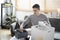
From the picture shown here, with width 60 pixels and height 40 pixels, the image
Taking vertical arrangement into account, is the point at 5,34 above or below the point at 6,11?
below

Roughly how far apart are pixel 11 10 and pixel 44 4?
1.44 meters

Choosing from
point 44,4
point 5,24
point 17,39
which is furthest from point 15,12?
point 17,39

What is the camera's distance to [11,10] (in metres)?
6.02

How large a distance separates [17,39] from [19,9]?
4.13 meters

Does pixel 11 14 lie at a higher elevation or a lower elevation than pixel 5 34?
higher

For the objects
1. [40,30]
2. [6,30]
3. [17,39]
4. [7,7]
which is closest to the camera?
[40,30]

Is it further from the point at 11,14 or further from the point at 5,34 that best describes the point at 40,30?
the point at 11,14

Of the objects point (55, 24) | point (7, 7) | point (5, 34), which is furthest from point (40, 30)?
point (7, 7)

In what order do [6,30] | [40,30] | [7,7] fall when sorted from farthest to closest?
1. [7,7]
2. [6,30]
3. [40,30]

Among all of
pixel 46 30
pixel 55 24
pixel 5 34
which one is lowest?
pixel 5 34

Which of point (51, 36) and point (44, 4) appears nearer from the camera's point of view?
point (51, 36)

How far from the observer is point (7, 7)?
5938 millimetres

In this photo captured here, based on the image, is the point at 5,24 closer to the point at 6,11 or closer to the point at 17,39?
the point at 6,11

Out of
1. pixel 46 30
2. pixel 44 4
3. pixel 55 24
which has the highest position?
pixel 44 4
